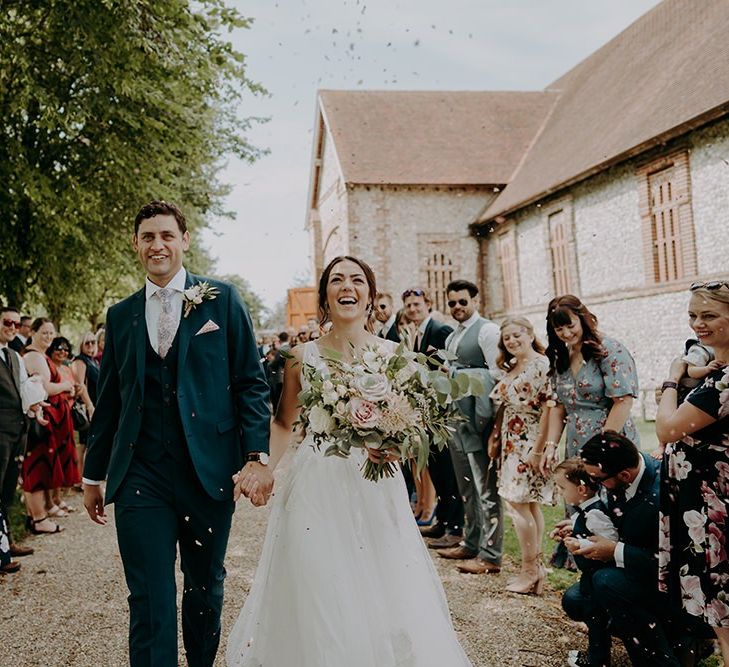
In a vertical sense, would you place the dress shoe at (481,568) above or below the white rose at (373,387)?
below

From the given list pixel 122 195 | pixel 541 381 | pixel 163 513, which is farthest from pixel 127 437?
pixel 122 195

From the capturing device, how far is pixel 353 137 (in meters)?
29.6

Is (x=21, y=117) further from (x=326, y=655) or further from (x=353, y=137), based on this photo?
(x=353, y=137)

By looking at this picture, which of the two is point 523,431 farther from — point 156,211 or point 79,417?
point 79,417

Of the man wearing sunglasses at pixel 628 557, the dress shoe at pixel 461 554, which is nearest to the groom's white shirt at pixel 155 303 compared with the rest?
the man wearing sunglasses at pixel 628 557

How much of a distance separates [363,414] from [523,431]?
2.85 m

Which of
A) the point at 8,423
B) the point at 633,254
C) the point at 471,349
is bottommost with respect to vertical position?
the point at 8,423

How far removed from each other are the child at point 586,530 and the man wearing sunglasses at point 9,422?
4.86 metres

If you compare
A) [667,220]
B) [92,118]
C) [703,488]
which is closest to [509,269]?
[667,220]

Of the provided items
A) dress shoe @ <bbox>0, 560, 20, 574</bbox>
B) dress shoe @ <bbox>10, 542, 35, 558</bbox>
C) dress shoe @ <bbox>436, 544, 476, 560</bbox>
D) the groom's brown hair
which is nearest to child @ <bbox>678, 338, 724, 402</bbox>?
the groom's brown hair

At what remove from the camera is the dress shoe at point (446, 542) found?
23.2 ft

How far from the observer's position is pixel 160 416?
3.37 meters

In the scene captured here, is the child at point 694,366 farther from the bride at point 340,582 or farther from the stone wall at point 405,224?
the stone wall at point 405,224

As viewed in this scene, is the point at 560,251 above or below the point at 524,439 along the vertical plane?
above
